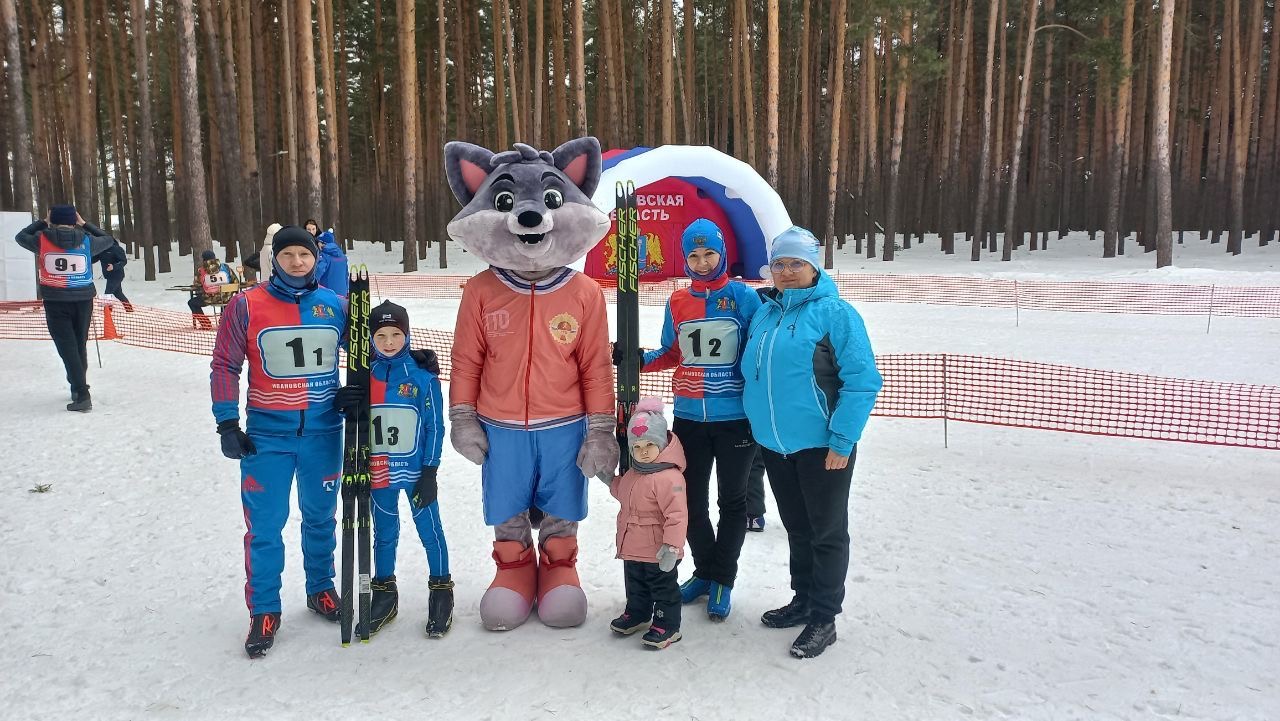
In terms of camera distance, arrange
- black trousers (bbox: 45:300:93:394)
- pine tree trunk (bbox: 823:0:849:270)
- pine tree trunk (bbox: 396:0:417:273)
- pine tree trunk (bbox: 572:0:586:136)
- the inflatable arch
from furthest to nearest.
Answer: pine tree trunk (bbox: 823:0:849:270), pine tree trunk (bbox: 572:0:586:136), pine tree trunk (bbox: 396:0:417:273), the inflatable arch, black trousers (bbox: 45:300:93:394)

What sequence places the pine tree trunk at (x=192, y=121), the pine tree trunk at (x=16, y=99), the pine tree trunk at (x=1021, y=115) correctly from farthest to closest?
the pine tree trunk at (x=1021, y=115) < the pine tree trunk at (x=16, y=99) < the pine tree trunk at (x=192, y=121)

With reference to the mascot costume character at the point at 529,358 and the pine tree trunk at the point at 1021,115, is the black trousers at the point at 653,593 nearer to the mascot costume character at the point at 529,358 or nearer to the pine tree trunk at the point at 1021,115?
the mascot costume character at the point at 529,358

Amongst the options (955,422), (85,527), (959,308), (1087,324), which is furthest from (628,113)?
(85,527)

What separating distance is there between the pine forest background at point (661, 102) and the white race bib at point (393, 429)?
1327 cm

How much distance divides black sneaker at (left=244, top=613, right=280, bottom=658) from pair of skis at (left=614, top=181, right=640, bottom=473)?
1.66 meters

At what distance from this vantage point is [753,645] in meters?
3.40

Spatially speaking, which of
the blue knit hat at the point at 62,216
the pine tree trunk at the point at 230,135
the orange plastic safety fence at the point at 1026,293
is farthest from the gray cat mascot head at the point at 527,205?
the pine tree trunk at the point at 230,135

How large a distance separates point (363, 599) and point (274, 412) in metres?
0.90

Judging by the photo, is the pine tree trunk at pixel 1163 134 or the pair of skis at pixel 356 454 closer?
the pair of skis at pixel 356 454

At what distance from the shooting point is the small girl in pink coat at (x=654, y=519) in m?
3.26

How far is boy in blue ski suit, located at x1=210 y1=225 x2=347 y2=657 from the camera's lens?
3324 mm

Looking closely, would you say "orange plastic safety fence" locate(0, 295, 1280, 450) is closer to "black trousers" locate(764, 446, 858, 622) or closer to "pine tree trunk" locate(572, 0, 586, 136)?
"black trousers" locate(764, 446, 858, 622)

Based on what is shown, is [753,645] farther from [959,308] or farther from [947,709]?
[959,308]

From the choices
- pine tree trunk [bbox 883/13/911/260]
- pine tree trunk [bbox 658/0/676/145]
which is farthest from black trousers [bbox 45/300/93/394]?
pine tree trunk [bbox 883/13/911/260]
